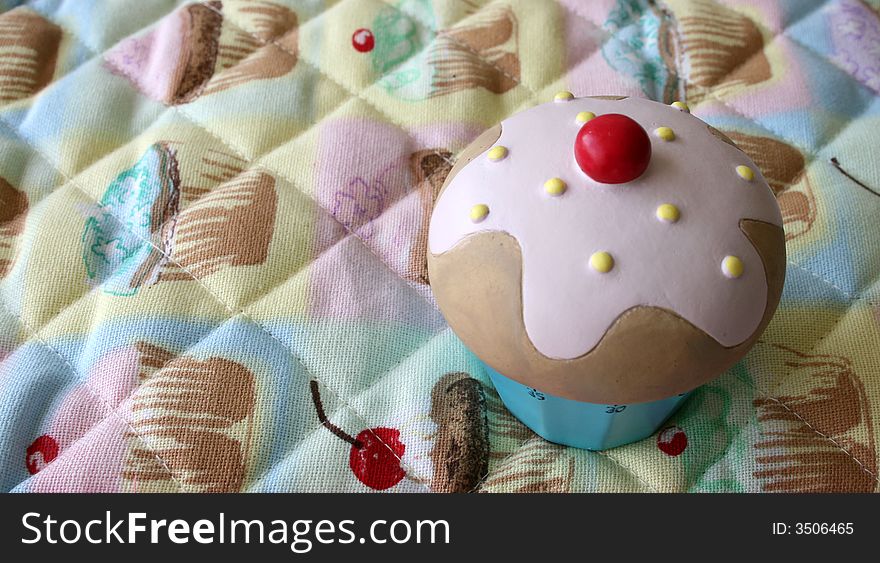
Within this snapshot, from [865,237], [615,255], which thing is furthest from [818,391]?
[615,255]

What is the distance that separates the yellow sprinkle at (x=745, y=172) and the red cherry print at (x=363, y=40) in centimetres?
49

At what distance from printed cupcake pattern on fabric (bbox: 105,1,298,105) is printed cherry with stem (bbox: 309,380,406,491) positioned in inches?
16.0

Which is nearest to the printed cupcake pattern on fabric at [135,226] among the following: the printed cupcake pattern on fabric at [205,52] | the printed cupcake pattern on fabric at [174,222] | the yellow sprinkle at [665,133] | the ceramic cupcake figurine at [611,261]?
the printed cupcake pattern on fabric at [174,222]

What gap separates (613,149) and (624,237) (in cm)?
5

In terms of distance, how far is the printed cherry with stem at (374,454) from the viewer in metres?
0.62

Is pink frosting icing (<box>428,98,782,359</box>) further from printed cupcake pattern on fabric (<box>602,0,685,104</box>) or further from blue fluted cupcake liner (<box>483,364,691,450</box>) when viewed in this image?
printed cupcake pattern on fabric (<box>602,0,685,104</box>)

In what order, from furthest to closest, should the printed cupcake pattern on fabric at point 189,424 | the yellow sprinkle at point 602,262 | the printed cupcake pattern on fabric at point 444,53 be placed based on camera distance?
1. the printed cupcake pattern on fabric at point 444,53
2. the printed cupcake pattern on fabric at point 189,424
3. the yellow sprinkle at point 602,262

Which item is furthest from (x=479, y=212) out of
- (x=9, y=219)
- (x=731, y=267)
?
(x=9, y=219)

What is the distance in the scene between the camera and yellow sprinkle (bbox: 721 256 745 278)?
1.61 ft

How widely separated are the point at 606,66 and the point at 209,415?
0.56 m

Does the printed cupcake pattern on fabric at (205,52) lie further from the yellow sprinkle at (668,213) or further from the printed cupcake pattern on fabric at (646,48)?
the yellow sprinkle at (668,213)

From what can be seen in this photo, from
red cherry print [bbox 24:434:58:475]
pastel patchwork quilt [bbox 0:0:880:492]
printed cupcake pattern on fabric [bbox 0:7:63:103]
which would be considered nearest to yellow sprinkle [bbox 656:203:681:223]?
pastel patchwork quilt [bbox 0:0:880:492]

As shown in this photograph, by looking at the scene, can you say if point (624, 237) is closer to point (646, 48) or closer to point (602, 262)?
point (602, 262)

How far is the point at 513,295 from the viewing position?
0.50m
